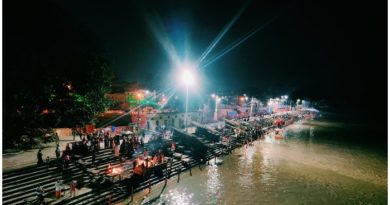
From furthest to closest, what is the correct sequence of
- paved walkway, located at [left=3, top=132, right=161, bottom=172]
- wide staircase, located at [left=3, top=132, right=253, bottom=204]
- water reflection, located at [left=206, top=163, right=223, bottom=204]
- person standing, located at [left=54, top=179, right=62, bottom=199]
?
water reflection, located at [left=206, top=163, right=223, bottom=204]
paved walkway, located at [left=3, top=132, right=161, bottom=172]
person standing, located at [left=54, top=179, right=62, bottom=199]
wide staircase, located at [left=3, top=132, right=253, bottom=204]

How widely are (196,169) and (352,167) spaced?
17788mm

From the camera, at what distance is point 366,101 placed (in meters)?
186

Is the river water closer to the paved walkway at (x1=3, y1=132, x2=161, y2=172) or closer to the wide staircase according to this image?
the wide staircase

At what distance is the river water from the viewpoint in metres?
17.9

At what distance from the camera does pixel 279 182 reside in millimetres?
21688

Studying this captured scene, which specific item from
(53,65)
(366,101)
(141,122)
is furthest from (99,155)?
(366,101)

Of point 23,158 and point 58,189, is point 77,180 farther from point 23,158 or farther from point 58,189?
point 23,158

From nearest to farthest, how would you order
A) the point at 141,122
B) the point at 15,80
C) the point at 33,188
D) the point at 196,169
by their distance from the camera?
the point at 15,80
the point at 33,188
the point at 196,169
the point at 141,122

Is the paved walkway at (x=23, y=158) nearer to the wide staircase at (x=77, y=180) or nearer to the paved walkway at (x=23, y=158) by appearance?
the paved walkway at (x=23, y=158)

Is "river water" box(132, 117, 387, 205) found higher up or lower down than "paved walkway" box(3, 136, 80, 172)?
lower down

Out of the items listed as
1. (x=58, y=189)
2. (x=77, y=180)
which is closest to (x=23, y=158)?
(x=77, y=180)

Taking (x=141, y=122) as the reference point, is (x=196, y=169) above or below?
below

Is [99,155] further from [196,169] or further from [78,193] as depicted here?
[196,169]

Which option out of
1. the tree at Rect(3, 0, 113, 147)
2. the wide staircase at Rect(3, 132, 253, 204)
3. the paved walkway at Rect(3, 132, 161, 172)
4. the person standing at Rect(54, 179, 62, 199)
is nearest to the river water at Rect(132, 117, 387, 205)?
the wide staircase at Rect(3, 132, 253, 204)
